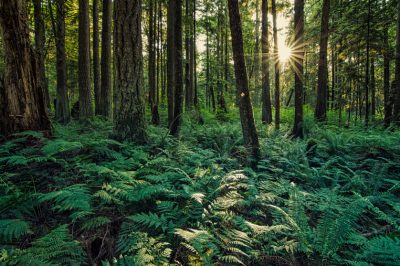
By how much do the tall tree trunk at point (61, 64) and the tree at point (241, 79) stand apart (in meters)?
6.90

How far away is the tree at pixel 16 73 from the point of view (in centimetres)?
472

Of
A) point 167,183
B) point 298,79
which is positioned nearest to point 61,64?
point 167,183

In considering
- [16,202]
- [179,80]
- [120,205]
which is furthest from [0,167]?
[179,80]

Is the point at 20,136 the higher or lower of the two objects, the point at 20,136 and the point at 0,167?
the higher

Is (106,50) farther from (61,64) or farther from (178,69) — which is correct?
(178,69)

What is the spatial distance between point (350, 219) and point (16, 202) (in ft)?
12.4

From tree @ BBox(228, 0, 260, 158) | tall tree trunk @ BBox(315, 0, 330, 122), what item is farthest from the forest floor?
tall tree trunk @ BBox(315, 0, 330, 122)

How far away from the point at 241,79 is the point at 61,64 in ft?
26.1

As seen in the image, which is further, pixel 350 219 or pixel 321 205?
pixel 321 205

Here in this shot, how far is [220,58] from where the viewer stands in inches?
1050

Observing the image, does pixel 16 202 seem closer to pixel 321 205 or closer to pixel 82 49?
pixel 321 205

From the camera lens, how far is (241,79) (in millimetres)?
5672

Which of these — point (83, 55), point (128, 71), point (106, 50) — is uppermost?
point (106, 50)

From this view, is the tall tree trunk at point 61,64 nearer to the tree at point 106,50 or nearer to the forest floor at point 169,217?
the tree at point 106,50
